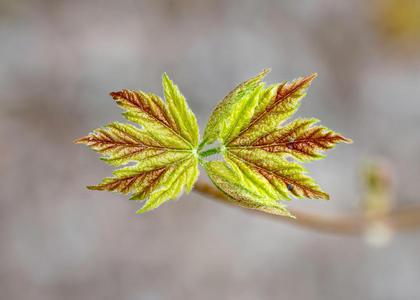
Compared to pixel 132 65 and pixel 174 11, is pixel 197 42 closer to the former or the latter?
pixel 174 11

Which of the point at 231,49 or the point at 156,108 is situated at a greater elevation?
the point at 231,49

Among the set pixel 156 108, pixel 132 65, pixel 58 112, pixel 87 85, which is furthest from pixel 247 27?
pixel 156 108

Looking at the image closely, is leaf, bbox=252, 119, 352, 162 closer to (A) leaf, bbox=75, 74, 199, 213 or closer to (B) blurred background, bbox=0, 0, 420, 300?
(A) leaf, bbox=75, 74, 199, 213

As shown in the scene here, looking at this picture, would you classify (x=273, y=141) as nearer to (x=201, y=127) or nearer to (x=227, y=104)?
(x=227, y=104)

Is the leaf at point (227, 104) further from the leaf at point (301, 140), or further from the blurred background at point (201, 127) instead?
the blurred background at point (201, 127)

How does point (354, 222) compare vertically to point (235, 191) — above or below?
above

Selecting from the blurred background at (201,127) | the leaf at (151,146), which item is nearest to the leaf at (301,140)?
the leaf at (151,146)

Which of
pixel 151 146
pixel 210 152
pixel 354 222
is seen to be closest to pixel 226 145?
pixel 210 152
